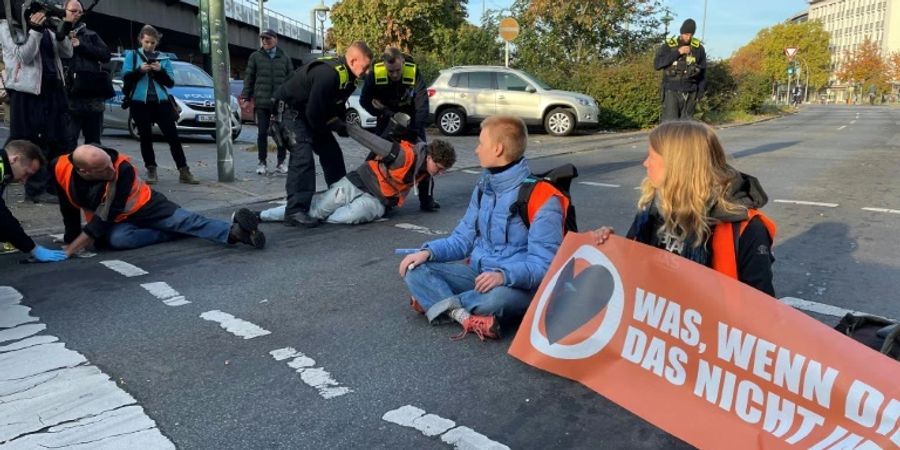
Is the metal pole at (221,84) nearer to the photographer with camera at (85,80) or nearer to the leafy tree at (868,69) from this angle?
the photographer with camera at (85,80)

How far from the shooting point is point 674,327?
2705mm

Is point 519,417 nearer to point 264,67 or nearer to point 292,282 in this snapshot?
point 292,282

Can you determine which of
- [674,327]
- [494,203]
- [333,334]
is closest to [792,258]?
[494,203]

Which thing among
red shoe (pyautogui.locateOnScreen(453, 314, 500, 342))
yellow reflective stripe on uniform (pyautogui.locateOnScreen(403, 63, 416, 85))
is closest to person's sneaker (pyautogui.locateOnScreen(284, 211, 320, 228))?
yellow reflective stripe on uniform (pyautogui.locateOnScreen(403, 63, 416, 85))

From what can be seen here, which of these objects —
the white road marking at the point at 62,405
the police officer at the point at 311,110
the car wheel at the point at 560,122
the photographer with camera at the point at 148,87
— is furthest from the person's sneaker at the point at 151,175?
the car wheel at the point at 560,122

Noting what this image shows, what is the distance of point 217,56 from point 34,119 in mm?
2435

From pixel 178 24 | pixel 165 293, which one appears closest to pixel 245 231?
pixel 165 293

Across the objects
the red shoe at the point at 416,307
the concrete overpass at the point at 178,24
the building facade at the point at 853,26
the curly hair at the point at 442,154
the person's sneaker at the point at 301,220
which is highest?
the building facade at the point at 853,26

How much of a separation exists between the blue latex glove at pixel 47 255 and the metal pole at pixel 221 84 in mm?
3679

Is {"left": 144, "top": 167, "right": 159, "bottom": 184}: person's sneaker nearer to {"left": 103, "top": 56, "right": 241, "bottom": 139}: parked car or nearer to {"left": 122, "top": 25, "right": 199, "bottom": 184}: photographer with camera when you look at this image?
{"left": 122, "top": 25, "right": 199, "bottom": 184}: photographer with camera

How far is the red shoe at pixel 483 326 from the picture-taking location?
3.65 meters

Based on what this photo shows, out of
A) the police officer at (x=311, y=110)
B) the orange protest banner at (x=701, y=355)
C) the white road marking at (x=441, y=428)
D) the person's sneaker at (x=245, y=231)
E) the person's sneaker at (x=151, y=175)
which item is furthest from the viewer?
the person's sneaker at (x=151, y=175)

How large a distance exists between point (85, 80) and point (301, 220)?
9.74 ft

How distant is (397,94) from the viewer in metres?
7.67
